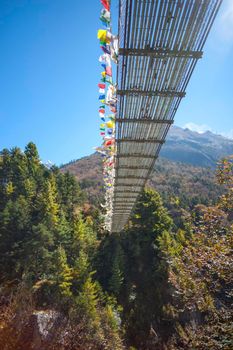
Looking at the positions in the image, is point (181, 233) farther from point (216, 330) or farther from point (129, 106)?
point (129, 106)

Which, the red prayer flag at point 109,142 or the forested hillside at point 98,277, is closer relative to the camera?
the red prayer flag at point 109,142

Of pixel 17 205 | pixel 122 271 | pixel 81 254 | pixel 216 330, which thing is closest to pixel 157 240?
pixel 122 271

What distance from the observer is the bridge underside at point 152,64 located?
261 cm

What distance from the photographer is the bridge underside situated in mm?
2605

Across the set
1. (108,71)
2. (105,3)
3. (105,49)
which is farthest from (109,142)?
(105,3)

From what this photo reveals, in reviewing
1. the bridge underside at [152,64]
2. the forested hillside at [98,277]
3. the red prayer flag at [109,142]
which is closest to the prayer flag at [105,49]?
the bridge underside at [152,64]

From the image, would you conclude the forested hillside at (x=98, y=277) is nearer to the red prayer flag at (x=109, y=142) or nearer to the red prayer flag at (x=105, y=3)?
the red prayer flag at (x=109, y=142)

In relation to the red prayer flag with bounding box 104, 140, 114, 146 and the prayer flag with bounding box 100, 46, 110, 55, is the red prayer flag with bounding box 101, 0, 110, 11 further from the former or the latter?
the red prayer flag with bounding box 104, 140, 114, 146

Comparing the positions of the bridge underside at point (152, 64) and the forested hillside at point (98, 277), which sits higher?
the bridge underside at point (152, 64)

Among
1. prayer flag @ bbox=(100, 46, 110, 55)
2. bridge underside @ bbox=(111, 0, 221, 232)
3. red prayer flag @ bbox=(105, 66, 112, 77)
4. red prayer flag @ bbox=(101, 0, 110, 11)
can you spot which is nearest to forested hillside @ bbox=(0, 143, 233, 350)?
bridge underside @ bbox=(111, 0, 221, 232)

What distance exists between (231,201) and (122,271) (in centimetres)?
2124

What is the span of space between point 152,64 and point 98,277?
79.4 feet

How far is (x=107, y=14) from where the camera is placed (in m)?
2.78

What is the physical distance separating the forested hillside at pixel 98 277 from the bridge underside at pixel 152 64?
8.09 feet
